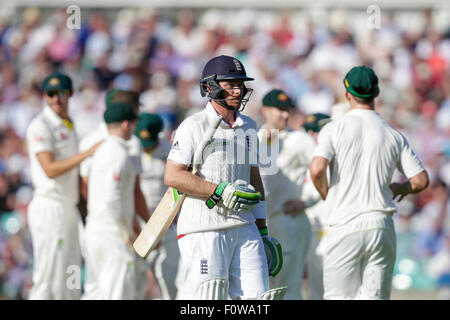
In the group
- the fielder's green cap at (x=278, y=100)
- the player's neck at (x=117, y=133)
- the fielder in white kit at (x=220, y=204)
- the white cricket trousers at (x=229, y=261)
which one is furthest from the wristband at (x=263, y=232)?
the fielder's green cap at (x=278, y=100)

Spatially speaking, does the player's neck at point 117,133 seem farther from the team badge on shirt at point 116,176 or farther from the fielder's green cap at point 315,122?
the fielder's green cap at point 315,122

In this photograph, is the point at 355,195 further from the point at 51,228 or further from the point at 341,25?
the point at 341,25

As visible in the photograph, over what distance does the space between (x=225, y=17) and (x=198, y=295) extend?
447 inches

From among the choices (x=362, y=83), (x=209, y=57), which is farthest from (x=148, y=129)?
(x=209, y=57)

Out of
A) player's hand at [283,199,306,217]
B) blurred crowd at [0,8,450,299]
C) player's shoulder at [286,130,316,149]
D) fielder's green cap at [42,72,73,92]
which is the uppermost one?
blurred crowd at [0,8,450,299]

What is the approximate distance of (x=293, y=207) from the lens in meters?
8.73

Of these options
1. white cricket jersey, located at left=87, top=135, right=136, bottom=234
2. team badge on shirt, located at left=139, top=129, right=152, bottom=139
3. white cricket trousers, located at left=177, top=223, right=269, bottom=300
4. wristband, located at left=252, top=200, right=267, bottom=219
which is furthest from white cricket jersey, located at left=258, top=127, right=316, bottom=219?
white cricket trousers, located at left=177, top=223, right=269, bottom=300

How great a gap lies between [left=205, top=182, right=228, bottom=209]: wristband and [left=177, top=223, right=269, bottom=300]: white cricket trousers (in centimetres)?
21

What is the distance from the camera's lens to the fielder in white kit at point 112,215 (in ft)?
27.5

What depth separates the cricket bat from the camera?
5516 mm

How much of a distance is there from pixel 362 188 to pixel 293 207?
2.10m

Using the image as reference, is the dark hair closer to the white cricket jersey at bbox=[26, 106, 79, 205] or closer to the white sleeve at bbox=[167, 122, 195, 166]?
the white sleeve at bbox=[167, 122, 195, 166]

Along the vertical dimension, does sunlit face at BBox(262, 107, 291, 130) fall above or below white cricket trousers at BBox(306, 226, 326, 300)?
above

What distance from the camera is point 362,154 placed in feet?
22.0
